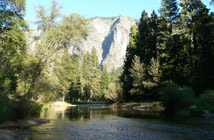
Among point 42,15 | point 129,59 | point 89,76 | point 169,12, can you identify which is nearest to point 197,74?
point 169,12

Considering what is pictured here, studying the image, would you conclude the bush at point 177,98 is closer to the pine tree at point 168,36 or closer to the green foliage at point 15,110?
the pine tree at point 168,36

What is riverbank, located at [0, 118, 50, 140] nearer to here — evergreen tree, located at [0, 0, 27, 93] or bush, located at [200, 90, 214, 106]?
evergreen tree, located at [0, 0, 27, 93]

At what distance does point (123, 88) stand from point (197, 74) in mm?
17343

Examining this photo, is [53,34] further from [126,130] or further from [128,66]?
[128,66]

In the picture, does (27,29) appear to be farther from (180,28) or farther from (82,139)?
(180,28)

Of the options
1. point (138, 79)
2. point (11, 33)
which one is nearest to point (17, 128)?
point (11, 33)

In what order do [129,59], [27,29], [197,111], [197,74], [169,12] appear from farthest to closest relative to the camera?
[129,59] → [169,12] → [197,74] → [197,111] → [27,29]

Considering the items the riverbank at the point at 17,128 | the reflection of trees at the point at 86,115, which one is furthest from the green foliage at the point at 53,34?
the riverbank at the point at 17,128

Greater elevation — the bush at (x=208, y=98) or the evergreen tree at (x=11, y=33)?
the evergreen tree at (x=11, y=33)

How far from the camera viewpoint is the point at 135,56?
4653 cm

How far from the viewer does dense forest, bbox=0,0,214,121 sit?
2067cm

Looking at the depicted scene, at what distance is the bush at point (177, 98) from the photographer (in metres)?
25.4

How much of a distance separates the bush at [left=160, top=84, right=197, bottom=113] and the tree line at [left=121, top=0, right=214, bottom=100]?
10.6m

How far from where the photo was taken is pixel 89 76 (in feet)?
280
